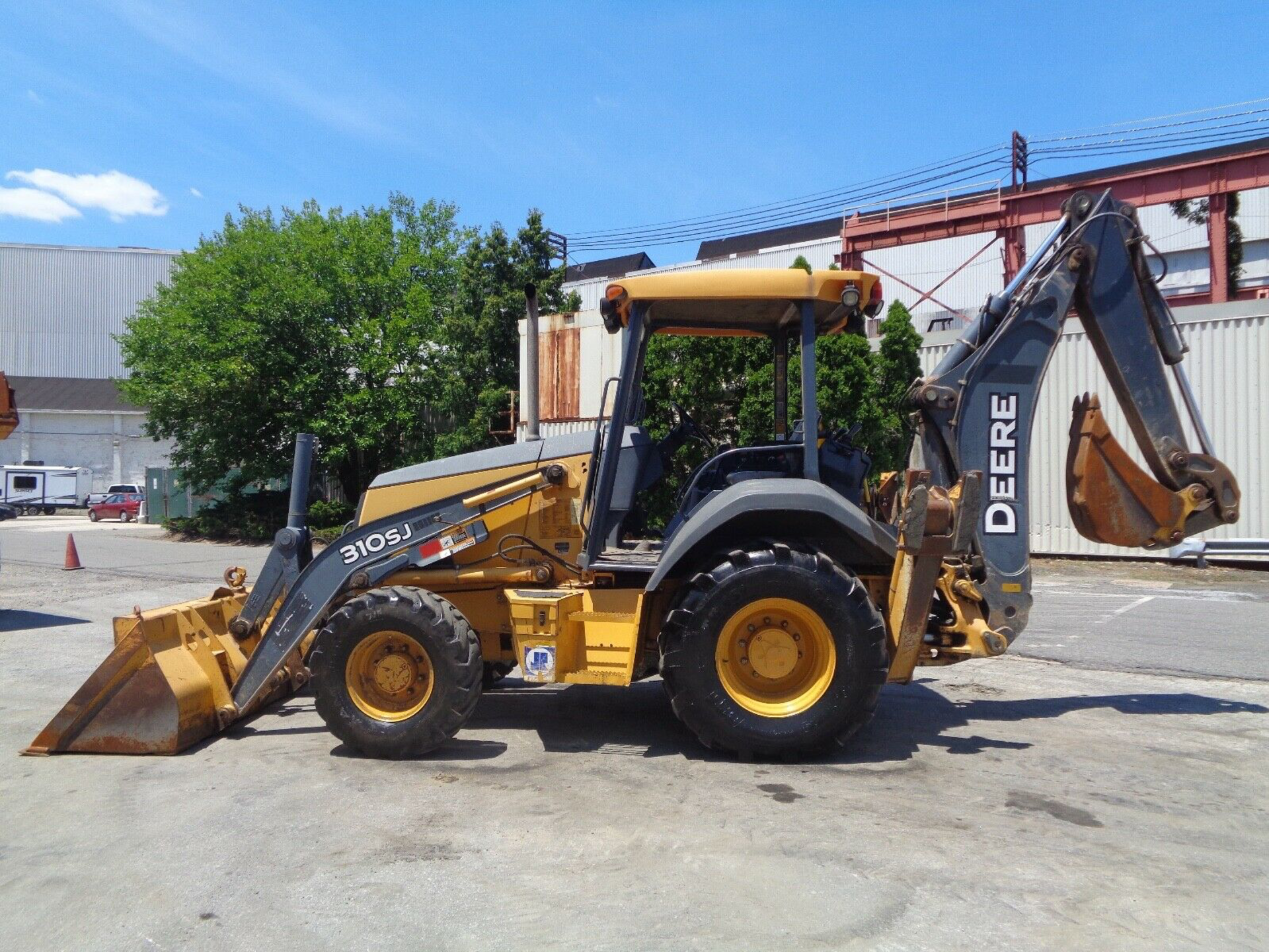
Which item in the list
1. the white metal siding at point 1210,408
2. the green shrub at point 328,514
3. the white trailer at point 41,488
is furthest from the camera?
the white trailer at point 41,488

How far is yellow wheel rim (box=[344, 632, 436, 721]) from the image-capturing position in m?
5.82

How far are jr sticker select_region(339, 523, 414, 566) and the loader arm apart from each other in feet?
11.1

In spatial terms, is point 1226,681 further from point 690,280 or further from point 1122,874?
point 690,280

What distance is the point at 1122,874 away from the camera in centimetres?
406

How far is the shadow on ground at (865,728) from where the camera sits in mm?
5969

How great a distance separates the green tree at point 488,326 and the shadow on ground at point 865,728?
1782 cm

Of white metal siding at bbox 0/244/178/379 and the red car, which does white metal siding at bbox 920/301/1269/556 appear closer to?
the red car

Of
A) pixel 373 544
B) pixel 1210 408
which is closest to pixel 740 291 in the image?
pixel 373 544

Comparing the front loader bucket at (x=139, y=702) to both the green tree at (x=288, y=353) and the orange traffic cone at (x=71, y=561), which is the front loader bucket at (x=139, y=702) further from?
the green tree at (x=288, y=353)

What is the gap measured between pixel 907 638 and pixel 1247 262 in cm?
3547

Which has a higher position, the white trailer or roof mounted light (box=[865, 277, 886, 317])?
roof mounted light (box=[865, 277, 886, 317])

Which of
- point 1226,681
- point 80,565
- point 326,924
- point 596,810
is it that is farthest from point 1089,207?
point 80,565

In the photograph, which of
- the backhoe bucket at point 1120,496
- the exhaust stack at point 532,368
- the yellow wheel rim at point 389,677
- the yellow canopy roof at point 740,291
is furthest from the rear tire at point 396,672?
the backhoe bucket at point 1120,496

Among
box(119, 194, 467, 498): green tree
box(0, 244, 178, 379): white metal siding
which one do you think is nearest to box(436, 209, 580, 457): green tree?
box(119, 194, 467, 498): green tree
